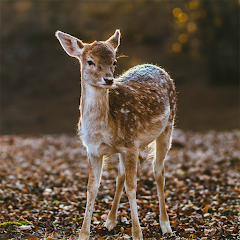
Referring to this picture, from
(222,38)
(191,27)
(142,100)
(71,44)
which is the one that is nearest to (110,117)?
(142,100)

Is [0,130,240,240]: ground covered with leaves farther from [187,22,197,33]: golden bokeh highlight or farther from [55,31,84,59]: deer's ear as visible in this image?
[187,22,197,33]: golden bokeh highlight

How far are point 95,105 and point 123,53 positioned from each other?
776 inches

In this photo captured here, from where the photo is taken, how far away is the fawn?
13.9 ft

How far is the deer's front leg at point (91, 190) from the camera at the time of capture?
14.2ft

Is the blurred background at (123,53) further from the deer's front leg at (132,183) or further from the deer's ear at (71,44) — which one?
the deer's front leg at (132,183)

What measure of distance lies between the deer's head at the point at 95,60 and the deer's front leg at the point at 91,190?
101cm

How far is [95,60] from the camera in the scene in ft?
13.7

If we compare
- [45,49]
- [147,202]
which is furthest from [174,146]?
[45,49]

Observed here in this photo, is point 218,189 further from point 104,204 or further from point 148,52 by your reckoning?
point 148,52

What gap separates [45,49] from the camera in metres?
24.0

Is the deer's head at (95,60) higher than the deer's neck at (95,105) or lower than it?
higher

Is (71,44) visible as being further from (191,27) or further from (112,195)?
(191,27)

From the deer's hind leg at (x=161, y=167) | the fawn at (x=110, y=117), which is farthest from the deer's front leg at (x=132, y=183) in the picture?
the deer's hind leg at (x=161, y=167)

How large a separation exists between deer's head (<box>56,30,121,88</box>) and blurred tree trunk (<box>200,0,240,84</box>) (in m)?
13.7
